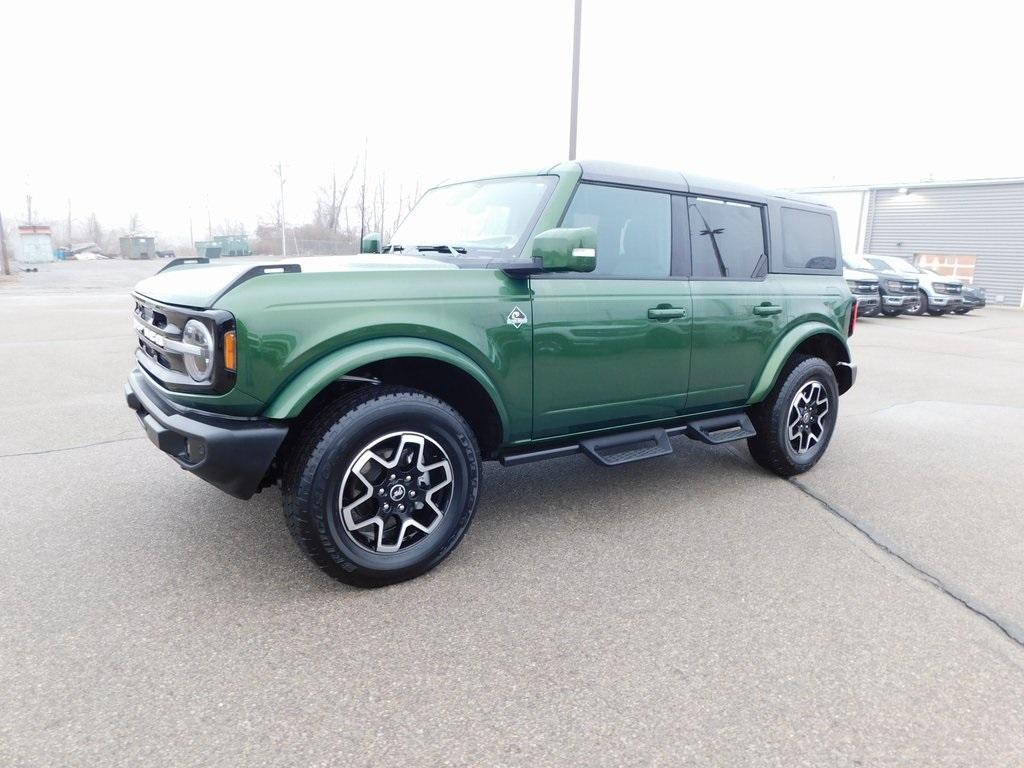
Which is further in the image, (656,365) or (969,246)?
(969,246)

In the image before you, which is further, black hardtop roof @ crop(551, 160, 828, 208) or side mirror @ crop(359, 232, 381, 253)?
side mirror @ crop(359, 232, 381, 253)

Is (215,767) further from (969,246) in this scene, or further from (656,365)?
(969,246)

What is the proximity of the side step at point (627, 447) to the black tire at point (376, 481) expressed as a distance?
740 mm

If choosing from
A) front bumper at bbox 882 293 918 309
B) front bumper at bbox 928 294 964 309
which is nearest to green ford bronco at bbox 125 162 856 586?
front bumper at bbox 882 293 918 309

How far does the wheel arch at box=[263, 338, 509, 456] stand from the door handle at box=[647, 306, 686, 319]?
3.44 feet

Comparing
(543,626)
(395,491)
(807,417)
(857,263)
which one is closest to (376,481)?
(395,491)

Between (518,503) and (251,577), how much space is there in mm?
1587

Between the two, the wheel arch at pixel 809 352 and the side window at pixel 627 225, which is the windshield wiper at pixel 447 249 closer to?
the side window at pixel 627 225

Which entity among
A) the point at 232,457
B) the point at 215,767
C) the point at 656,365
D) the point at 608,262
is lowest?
the point at 215,767

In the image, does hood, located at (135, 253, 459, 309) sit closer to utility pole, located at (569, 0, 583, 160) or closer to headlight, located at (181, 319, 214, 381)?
headlight, located at (181, 319, 214, 381)

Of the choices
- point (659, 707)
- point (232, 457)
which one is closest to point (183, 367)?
point (232, 457)

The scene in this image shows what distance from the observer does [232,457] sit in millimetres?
2641

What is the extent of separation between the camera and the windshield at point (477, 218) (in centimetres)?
354

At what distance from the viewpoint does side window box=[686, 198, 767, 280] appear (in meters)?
4.10
